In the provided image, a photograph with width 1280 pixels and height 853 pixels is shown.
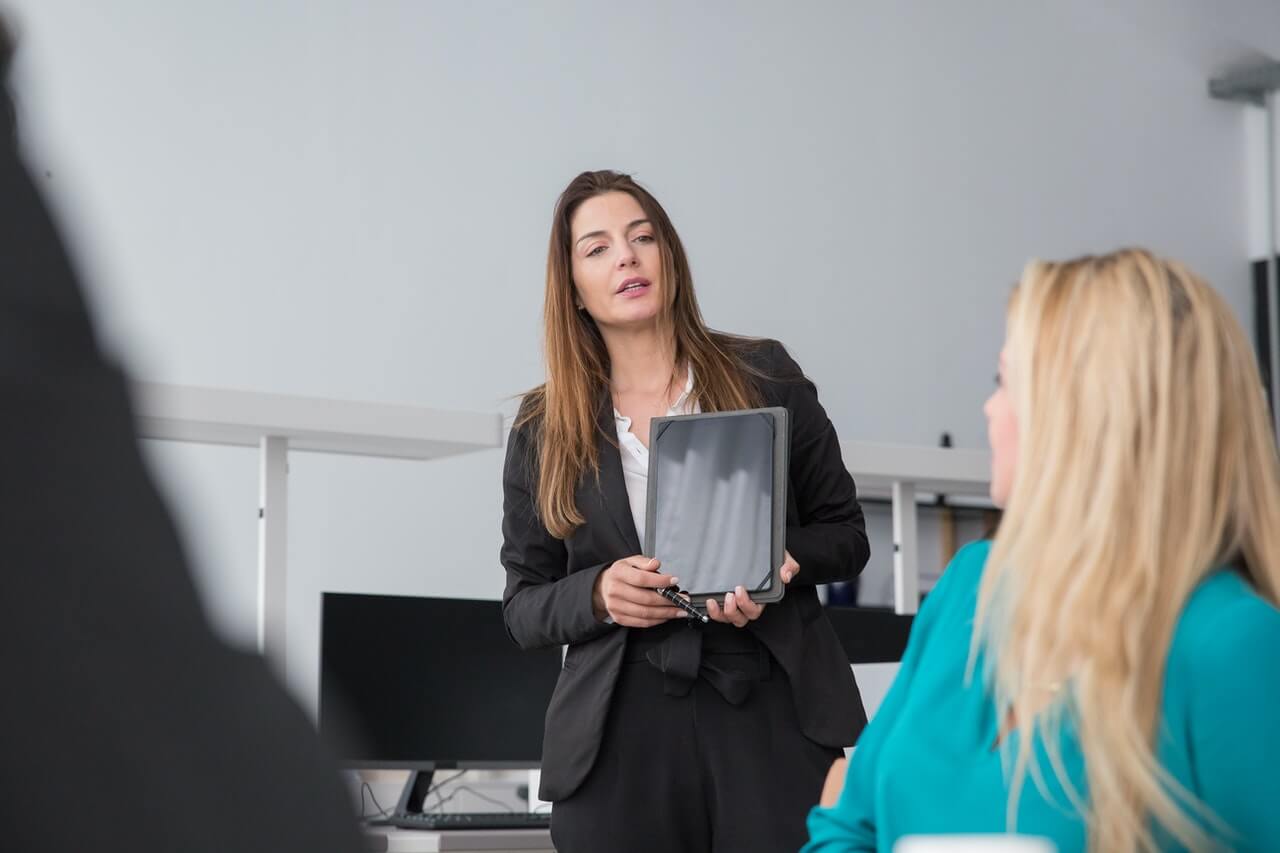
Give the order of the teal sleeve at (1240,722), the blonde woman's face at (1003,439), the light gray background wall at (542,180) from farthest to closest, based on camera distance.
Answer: the light gray background wall at (542,180)
the blonde woman's face at (1003,439)
the teal sleeve at (1240,722)

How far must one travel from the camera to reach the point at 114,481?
11.0 inches

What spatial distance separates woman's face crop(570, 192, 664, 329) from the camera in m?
2.01

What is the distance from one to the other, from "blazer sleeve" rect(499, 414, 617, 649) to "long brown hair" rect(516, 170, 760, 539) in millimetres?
37

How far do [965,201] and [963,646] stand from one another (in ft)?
18.5

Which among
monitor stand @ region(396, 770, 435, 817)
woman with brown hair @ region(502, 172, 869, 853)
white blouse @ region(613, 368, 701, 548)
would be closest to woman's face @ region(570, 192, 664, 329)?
woman with brown hair @ region(502, 172, 869, 853)

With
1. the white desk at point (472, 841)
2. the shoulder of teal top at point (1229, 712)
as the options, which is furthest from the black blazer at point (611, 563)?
the white desk at point (472, 841)

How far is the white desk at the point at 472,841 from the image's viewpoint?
2.75 meters

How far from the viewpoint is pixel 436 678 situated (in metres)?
3.20

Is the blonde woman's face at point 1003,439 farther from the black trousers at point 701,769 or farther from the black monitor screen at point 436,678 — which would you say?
the black monitor screen at point 436,678

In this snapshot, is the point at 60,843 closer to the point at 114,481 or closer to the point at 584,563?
the point at 114,481

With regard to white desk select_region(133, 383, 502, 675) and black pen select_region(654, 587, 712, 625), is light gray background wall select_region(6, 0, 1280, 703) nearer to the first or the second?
white desk select_region(133, 383, 502, 675)

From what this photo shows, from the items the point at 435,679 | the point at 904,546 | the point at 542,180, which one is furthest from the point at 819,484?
the point at 542,180

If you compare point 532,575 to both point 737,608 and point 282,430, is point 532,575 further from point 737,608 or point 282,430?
point 282,430

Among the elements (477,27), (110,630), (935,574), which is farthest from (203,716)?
(935,574)
